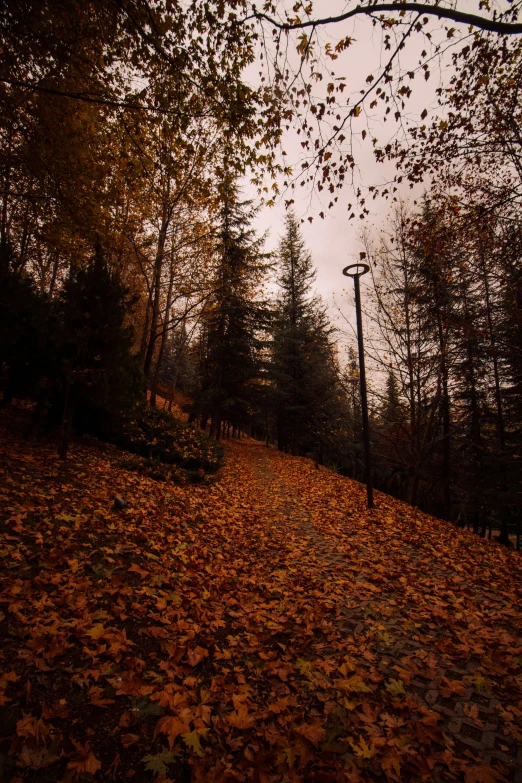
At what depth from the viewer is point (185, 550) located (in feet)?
16.2

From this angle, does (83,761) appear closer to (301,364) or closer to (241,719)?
(241,719)

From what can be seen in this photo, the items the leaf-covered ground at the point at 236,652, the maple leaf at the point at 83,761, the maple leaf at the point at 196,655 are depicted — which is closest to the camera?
the maple leaf at the point at 83,761

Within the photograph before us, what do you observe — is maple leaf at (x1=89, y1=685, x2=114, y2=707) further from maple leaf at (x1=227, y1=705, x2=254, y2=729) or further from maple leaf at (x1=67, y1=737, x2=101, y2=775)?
maple leaf at (x1=227, y1=705, x2=254, y2=729)

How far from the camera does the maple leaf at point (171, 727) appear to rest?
209 cm

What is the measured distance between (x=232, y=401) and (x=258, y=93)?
14275 millimetres

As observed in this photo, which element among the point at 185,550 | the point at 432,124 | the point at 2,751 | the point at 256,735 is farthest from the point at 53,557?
the point at 432,124

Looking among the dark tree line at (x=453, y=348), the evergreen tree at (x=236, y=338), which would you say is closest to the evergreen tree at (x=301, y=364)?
the evergreen tree at (x=236, y=338)

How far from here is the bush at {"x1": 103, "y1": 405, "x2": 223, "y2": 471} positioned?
9368mm

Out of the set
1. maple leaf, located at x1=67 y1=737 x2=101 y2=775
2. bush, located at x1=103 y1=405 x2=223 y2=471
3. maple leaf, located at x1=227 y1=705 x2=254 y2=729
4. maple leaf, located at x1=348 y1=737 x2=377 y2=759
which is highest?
bush, located at x1=103 y1=405 x2=223 y2=471

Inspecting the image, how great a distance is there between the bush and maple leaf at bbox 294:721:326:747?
23.6 feet

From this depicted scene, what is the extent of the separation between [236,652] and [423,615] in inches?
87.9

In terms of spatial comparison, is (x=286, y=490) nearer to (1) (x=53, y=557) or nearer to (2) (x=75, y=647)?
(1) (x=53, y=557)

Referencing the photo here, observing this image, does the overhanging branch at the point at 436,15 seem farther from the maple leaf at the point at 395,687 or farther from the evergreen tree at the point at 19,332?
the evergreen tree at the point at 19,332

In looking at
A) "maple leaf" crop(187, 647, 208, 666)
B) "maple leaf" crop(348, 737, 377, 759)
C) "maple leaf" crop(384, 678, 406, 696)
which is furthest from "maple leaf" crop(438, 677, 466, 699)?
"maple leaf" crop(187, 647, 208, 666)
